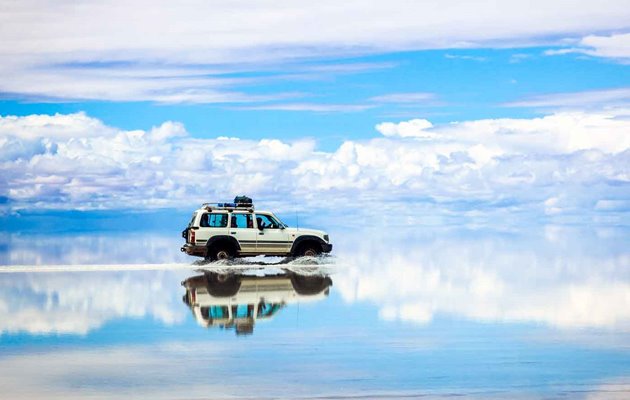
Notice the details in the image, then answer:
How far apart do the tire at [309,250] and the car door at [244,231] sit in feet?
5.13

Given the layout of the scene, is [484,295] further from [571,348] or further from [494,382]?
[494,382]

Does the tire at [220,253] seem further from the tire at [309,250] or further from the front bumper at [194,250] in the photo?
the tire at [309,250]

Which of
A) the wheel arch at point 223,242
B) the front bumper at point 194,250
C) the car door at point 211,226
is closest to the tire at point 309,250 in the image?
the wheel arch at point 223,242

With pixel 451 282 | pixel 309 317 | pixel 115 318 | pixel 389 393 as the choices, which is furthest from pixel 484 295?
pixel 389 393

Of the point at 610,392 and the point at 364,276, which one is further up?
the point at 364,276

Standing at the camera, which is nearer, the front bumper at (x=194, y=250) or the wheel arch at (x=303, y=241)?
the front bumper at (x=194, y=250)

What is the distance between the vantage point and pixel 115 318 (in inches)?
840

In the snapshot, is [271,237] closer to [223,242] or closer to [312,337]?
[223,242]

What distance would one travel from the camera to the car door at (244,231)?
1412 inches

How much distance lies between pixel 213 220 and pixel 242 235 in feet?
3.51

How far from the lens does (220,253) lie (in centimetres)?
3591

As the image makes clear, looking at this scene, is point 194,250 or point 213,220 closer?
point 194,250

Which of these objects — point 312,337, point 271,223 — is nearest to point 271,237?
point 271,223

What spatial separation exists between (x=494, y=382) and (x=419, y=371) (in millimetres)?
1216
